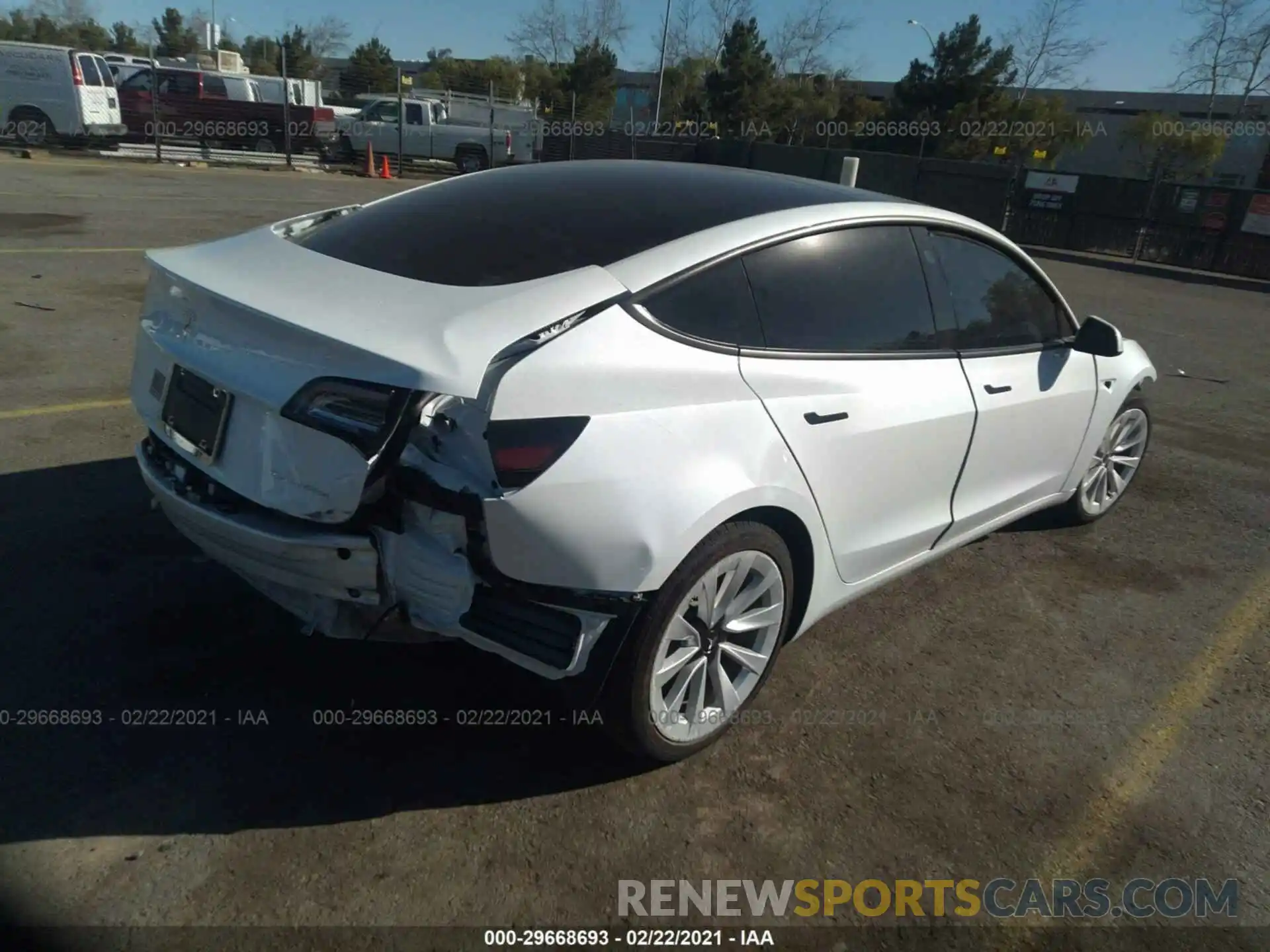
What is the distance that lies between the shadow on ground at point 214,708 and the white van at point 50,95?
22.7m

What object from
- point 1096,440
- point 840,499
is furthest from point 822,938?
point 1096,440

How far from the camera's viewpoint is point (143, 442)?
3.06 meters

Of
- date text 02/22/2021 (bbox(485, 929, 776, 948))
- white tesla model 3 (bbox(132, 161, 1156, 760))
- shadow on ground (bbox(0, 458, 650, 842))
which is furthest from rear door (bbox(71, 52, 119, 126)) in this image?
date text 02/22/2021 (bbox(485, 929, 776, 948))

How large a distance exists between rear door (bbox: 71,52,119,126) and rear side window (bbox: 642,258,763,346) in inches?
960

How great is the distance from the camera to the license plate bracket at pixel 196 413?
8.36ft

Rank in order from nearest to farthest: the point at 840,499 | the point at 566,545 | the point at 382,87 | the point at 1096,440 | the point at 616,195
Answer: the point at 566,545 < the point at 840,499 < the point at 616,195 < the point at 1096,440 < the point at 382,87

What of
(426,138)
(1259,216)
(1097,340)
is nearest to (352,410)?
(1097,340)

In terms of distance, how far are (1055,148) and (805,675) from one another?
43188 millimetres

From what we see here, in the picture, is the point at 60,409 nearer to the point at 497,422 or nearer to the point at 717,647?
the point at 497,422

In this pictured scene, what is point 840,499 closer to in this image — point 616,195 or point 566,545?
point 566,545

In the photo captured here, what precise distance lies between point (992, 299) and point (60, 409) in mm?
4872

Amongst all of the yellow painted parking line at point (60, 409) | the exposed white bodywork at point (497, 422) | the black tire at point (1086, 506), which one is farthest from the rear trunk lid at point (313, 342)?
the black tire at point (1086, 506)

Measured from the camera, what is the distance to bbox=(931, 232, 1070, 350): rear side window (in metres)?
3.61

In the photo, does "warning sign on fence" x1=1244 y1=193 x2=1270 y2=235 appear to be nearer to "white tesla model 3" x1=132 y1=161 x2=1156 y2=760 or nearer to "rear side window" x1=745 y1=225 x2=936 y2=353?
"white tesla model 3" x1=132 y1=161 x2=1156 y2=760
